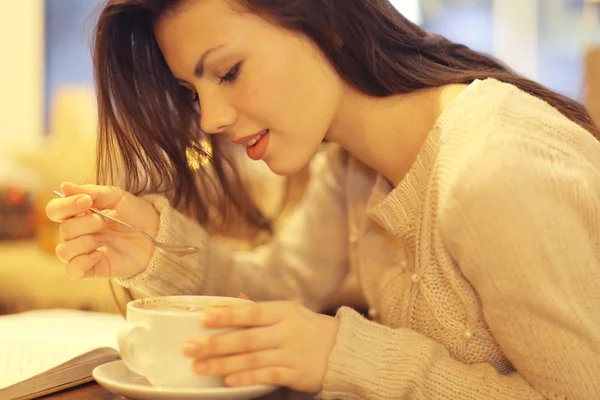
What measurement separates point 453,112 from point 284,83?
8.8 inches

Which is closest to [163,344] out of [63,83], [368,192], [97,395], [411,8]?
[97,395]

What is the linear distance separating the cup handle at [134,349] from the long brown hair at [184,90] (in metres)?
0.40

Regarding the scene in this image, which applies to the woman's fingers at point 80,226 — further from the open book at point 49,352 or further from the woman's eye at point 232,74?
the woman's eye at point 232,74

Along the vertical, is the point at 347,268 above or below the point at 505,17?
below

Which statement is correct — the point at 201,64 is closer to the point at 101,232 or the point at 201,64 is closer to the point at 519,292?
the point at 101,232

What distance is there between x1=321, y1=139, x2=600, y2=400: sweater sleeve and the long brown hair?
31cm

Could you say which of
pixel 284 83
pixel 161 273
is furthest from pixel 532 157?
pixel 161 273

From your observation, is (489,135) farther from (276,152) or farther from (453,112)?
(276,152)

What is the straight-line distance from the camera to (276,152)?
970mm

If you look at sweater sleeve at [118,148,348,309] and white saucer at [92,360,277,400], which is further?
sweater sleeve at [118,148,348,309]

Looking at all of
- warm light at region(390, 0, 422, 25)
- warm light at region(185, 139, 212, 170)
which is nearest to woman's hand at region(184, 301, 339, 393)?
warm light at region(185, 139, 212, 170)

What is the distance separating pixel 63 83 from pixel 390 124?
402 centimetres

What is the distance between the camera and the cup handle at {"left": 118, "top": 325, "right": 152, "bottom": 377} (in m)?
0.69

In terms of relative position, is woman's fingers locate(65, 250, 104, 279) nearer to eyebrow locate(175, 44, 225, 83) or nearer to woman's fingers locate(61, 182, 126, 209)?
woman's fingers locate(61, 182, 126, 209)
